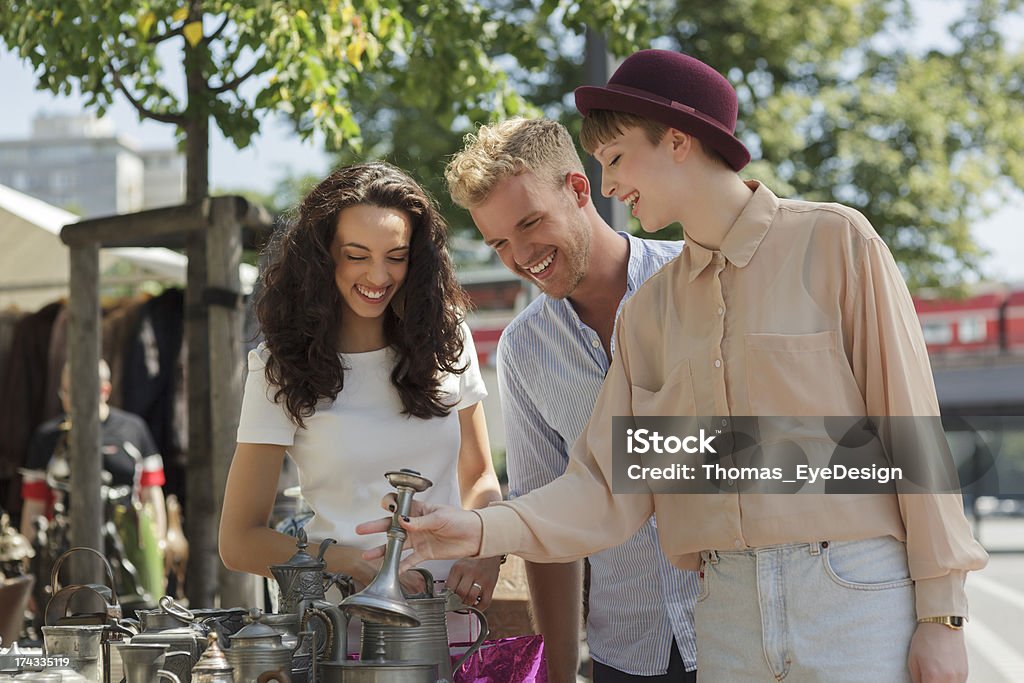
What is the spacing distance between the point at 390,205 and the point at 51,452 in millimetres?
5236

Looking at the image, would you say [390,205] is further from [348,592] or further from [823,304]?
[823,304]

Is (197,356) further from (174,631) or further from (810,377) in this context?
(810,377)

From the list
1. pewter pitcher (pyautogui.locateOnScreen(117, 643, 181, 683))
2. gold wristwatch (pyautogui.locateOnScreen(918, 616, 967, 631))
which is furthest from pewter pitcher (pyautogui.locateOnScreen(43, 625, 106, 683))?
gold wristwatch (pyautogui.locateOnScreen(918, 616, 967, 631))

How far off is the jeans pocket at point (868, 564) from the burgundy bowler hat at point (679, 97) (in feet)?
2.48

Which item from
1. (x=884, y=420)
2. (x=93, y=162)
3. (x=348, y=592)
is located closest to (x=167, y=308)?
(x=348, y=592)

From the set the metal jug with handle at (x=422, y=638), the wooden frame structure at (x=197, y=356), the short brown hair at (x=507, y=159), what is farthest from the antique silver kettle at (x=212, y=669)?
the wooden frame structure at (x=197, y=356)

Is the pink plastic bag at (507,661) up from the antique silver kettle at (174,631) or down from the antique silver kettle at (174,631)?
down

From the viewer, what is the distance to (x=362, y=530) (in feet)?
7.29

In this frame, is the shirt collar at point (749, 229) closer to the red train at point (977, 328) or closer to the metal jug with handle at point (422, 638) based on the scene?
the metal jug with handle at point (422, 638)

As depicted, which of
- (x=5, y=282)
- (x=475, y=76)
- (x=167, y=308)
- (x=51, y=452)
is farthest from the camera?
(x=5, y=282)

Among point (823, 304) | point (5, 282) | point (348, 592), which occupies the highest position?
point (5, 282)

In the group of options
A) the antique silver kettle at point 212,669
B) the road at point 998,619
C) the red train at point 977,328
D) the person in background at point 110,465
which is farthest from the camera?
the red train at point 977,328

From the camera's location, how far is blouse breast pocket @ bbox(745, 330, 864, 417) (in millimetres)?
2180

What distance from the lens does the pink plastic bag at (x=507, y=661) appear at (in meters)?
2.58
